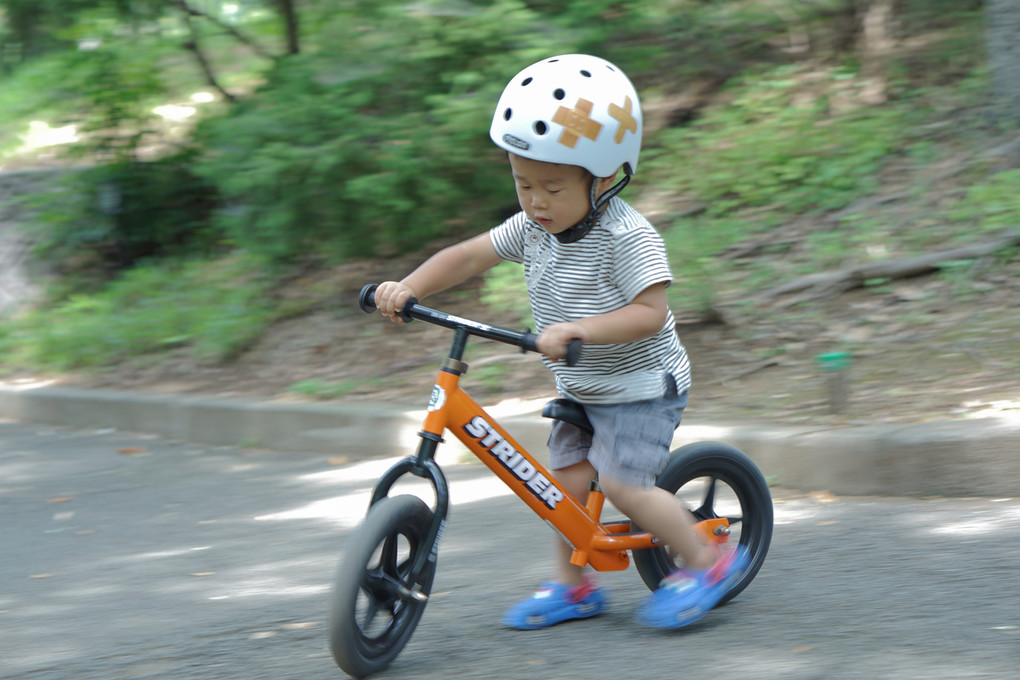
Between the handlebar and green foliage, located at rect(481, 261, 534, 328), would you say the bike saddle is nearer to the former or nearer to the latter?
the handlebar

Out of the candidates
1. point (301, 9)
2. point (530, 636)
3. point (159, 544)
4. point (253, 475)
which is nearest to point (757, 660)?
point (530, 636)

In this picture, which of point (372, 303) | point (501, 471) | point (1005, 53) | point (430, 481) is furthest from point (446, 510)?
point (1005, 53)

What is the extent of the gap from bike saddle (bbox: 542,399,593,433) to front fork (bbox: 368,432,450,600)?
0.43 m

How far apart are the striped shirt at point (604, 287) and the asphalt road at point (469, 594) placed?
2.52ft

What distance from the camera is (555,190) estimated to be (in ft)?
9.58

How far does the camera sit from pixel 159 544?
454cm

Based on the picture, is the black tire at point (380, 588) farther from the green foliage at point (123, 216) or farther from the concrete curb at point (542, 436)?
the green foliage at point (123, 216)

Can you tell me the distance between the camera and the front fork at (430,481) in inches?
111

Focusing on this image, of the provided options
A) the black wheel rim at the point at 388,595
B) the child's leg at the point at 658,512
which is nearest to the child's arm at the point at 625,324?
the child's leg at the point at 658,512

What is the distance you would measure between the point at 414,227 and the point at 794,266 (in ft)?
8.20

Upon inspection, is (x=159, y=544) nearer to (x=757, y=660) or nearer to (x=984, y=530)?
(x=757, y=660)

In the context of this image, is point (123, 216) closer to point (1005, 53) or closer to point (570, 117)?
point (1005, 53)

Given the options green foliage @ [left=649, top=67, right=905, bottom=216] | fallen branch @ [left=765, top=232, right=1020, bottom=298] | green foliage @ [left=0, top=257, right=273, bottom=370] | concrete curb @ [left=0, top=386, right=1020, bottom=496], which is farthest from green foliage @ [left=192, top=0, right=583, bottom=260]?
fallen branch @ [left=765, top=232, right=1020, bottom=298]

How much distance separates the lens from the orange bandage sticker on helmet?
2828mm
